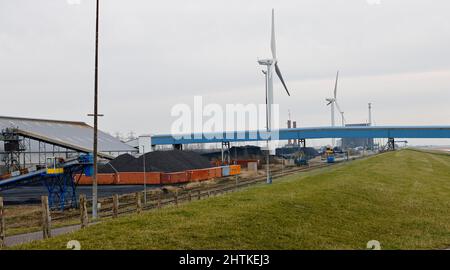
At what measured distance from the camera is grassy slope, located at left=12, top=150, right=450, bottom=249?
597 inches

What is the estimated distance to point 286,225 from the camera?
59.8 feet

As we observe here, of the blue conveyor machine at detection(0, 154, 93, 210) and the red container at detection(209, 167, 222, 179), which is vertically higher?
the blue conveyor machine at detection(0, 154, 93, 210)

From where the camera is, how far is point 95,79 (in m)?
32.1

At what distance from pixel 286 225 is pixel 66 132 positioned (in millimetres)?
73358

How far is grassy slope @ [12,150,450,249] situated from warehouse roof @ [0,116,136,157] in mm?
50202

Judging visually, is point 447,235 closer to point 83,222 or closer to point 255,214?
point 255,214

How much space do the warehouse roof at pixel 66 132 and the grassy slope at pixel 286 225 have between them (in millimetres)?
50202

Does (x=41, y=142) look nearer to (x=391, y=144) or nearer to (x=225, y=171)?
(x=225, y=171)

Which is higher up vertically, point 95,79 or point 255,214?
point 95,79

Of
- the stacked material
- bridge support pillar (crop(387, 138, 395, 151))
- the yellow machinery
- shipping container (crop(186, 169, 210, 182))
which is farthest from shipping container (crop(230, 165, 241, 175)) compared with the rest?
bridge support pillar (crop(387, 138, 395, 151))

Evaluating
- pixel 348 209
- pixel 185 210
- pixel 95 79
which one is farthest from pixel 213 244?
pixel 95 79

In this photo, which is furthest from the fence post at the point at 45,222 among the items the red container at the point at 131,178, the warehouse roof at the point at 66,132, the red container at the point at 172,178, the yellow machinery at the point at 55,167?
the red container at the point at 131,178

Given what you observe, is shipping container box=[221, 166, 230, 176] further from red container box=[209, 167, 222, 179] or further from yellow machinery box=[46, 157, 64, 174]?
yellow machinery box=[46, 157, 64, 174]
